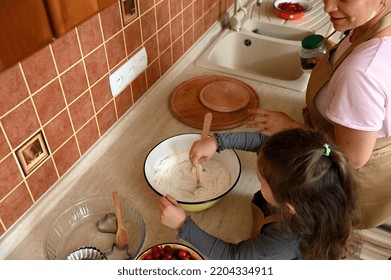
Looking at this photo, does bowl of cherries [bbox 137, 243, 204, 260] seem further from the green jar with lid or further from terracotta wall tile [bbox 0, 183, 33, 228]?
the green jar with lid

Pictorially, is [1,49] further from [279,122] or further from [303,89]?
[303,89]

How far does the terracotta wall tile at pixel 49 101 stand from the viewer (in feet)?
2.82

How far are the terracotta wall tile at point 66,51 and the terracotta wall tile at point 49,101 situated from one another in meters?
0.05

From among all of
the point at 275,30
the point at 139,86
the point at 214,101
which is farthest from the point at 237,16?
the point at 139,86

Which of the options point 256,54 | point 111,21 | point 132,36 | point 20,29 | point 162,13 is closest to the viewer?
point 20,29

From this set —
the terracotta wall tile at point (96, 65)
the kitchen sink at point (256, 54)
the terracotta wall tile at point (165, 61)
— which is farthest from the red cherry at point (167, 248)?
the kitchen sink at point (256, 54)

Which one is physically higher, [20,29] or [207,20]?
[20,29]

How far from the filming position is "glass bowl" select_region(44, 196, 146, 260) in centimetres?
92

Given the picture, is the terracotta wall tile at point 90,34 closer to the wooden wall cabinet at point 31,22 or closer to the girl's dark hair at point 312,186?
the wooden wall cabinet at point 31,22

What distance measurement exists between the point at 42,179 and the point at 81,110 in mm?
208

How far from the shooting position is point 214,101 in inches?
51.5

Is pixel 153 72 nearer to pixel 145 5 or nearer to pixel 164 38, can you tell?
pixel 164 38

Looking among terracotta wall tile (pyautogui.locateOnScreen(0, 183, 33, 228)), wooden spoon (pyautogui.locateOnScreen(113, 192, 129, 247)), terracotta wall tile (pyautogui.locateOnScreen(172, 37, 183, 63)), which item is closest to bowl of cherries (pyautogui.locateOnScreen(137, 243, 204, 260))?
wooden spoon (pyautogui.locateOnScreen(113, 192, 129, 247))

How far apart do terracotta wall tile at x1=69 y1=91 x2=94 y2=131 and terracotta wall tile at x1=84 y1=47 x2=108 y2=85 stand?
0.16ft
